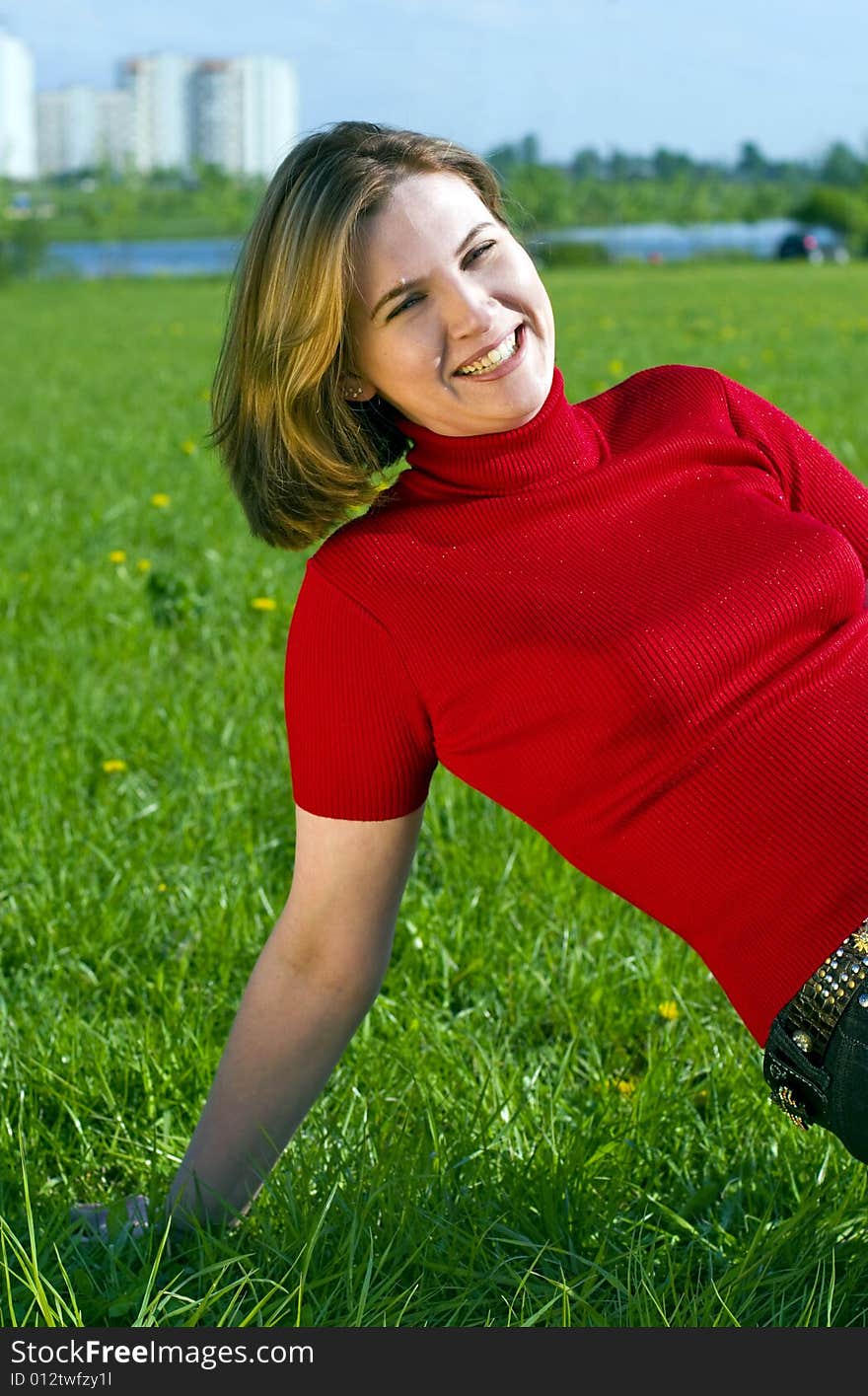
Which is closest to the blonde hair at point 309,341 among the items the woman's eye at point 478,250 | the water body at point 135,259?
the woman's eye at point 478,250

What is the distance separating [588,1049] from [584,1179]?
420 millimetres

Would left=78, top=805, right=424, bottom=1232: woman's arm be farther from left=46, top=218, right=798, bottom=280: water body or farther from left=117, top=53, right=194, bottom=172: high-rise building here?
left=117, top=53, right=194, bottom=172: high-rise building

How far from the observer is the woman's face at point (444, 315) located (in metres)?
1.70

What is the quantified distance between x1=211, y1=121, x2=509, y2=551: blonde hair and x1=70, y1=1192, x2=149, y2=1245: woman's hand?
832mm

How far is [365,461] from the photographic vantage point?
6.06 feet

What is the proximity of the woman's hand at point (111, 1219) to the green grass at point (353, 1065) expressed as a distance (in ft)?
0.08

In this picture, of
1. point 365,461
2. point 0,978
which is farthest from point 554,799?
point 0,978

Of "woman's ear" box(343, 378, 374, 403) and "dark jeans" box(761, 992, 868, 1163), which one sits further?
"woman's ear" box(343, 378, 374, 403)

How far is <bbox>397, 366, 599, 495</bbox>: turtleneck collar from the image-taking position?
1713 mm

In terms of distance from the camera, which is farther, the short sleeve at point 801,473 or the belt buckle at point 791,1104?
the short sleeve at point 801,473

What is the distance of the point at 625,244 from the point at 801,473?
61023 millimetres

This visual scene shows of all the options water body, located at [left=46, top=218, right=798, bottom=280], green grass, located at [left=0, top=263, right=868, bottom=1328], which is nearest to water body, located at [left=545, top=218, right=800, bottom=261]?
water body, located at [left=46, top=218, right=798, bottom=280]

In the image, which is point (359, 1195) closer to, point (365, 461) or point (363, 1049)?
point (363, 1049)

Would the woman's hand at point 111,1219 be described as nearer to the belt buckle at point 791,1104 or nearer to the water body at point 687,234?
the belt buckle at point 791,1104
